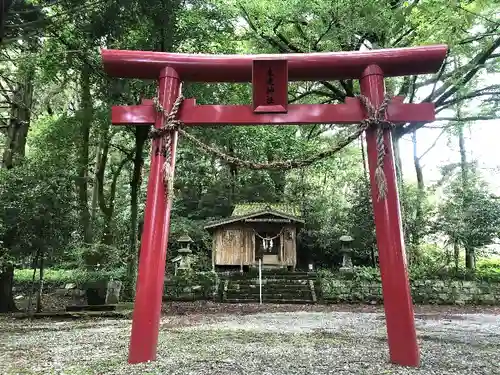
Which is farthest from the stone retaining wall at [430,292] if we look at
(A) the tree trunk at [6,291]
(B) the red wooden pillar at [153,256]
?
(B) the red wooden pillar at [153,256]

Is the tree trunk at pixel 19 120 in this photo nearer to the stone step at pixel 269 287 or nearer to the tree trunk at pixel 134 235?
the tree trunk at pixel 134 235

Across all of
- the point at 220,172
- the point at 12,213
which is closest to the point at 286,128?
the point at 220,172

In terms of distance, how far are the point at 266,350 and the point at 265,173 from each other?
58.4 ft

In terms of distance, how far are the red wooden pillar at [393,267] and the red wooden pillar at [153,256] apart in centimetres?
231

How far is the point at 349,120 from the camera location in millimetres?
4414

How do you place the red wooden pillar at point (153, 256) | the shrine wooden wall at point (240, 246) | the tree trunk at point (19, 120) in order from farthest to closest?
the shrine wooden wall at point (240, 246)
the tree trunk at point (19, 120)
the red wooden pillar at point (153, 256)

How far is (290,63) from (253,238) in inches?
577

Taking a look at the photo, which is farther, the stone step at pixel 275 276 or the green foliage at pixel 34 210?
the stone step at pixel 275 276

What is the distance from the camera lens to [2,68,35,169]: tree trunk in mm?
10702

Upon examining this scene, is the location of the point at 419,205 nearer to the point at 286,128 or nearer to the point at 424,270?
the point at 424,270

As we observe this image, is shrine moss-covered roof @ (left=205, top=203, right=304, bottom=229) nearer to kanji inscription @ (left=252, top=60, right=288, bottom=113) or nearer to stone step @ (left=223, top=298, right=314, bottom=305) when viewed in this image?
stone step @ (left=223, top=298, right=314, bottom=305)

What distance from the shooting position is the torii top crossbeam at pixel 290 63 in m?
4.36

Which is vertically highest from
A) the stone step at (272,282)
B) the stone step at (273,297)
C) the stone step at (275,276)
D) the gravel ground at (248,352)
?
the stone step at (275,276)

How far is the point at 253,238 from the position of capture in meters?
18.6
